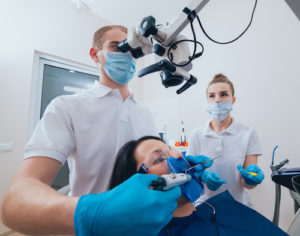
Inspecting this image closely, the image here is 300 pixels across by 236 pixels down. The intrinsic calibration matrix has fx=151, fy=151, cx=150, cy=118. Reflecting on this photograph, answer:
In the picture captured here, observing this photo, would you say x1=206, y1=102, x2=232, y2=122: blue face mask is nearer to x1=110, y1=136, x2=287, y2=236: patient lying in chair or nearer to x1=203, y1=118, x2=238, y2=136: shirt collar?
x1=203, y1=118, x2=238, y2=136: shirt collar

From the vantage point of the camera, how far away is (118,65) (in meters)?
0.91

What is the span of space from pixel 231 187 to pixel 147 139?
0.82 metres

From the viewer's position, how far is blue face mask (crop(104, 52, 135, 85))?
0.91 meters

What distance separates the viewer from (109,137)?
2.71 ft

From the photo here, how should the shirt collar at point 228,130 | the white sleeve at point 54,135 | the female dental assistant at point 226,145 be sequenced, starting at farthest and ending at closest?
the shirt collar at point 228,130
the female dental assistant at point 226,145
the white sleeve at point 54,135

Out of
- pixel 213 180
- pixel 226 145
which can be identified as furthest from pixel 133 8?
pixel 213 180

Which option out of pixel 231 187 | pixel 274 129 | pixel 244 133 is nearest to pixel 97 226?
pixel 231 187

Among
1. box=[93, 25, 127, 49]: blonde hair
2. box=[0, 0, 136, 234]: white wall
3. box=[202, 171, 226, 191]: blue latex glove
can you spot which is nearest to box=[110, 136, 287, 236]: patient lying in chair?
box=[202, 171, 226, 191]: blue latex glove

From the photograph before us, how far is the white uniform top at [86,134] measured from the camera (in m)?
0.62

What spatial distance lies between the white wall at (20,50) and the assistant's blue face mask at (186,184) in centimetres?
222

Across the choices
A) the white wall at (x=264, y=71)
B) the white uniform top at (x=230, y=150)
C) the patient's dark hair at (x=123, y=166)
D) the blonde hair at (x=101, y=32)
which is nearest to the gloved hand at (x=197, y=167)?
the patient's dark hair at (x=123, y=166)

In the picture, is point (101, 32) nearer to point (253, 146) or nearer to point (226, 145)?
point (226, 145)

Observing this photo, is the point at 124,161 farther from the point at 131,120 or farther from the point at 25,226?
the point at 25,226

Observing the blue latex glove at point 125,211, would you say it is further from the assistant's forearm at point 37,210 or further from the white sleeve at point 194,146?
the white sleeve at point 194,146
